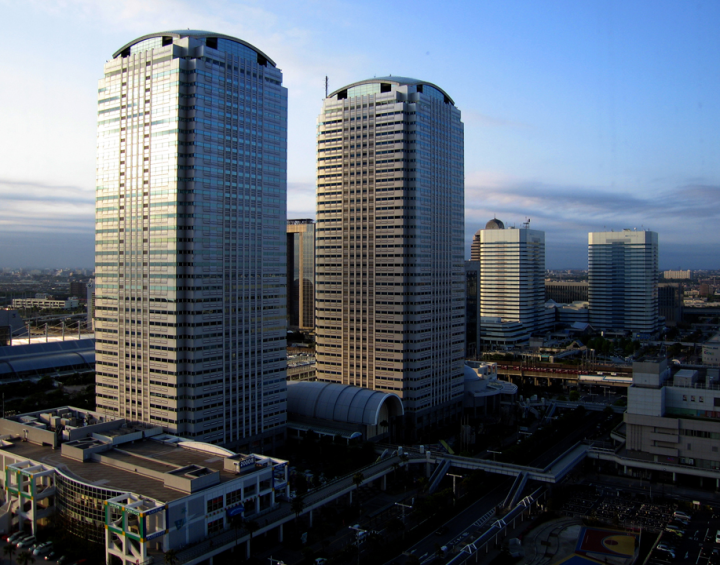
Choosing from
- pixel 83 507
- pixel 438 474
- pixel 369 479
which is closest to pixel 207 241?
pixel 83 507

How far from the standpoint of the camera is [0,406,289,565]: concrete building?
52875 mm

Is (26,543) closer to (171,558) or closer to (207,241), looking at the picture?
(171,558)

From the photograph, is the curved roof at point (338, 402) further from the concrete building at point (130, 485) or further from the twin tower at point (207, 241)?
the concrete building at point (130, 485)

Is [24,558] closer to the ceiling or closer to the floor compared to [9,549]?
closer to the ceiling

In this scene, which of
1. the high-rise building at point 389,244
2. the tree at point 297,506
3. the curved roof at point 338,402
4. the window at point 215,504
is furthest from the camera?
the high-rise building at point 389,244

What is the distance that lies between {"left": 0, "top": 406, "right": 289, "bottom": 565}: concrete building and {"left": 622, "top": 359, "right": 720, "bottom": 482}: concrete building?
49.7m

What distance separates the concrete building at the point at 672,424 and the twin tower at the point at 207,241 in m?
35.2

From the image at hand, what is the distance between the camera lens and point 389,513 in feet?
226

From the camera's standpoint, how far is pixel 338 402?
95.6m

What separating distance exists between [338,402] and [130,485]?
41.8 m

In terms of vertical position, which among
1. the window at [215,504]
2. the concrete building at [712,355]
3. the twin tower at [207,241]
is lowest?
the window at [215,504]

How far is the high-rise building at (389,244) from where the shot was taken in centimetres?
10325

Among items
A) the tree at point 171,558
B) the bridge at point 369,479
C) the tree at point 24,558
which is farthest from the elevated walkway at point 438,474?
the tree at point 24,558

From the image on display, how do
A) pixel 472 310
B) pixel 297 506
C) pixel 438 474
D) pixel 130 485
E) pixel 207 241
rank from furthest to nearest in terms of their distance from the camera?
1. pixel 472 310
2. pixel 438 474
3. pixel 207 241
4. pixel 297 506
5. pixel 130 485
